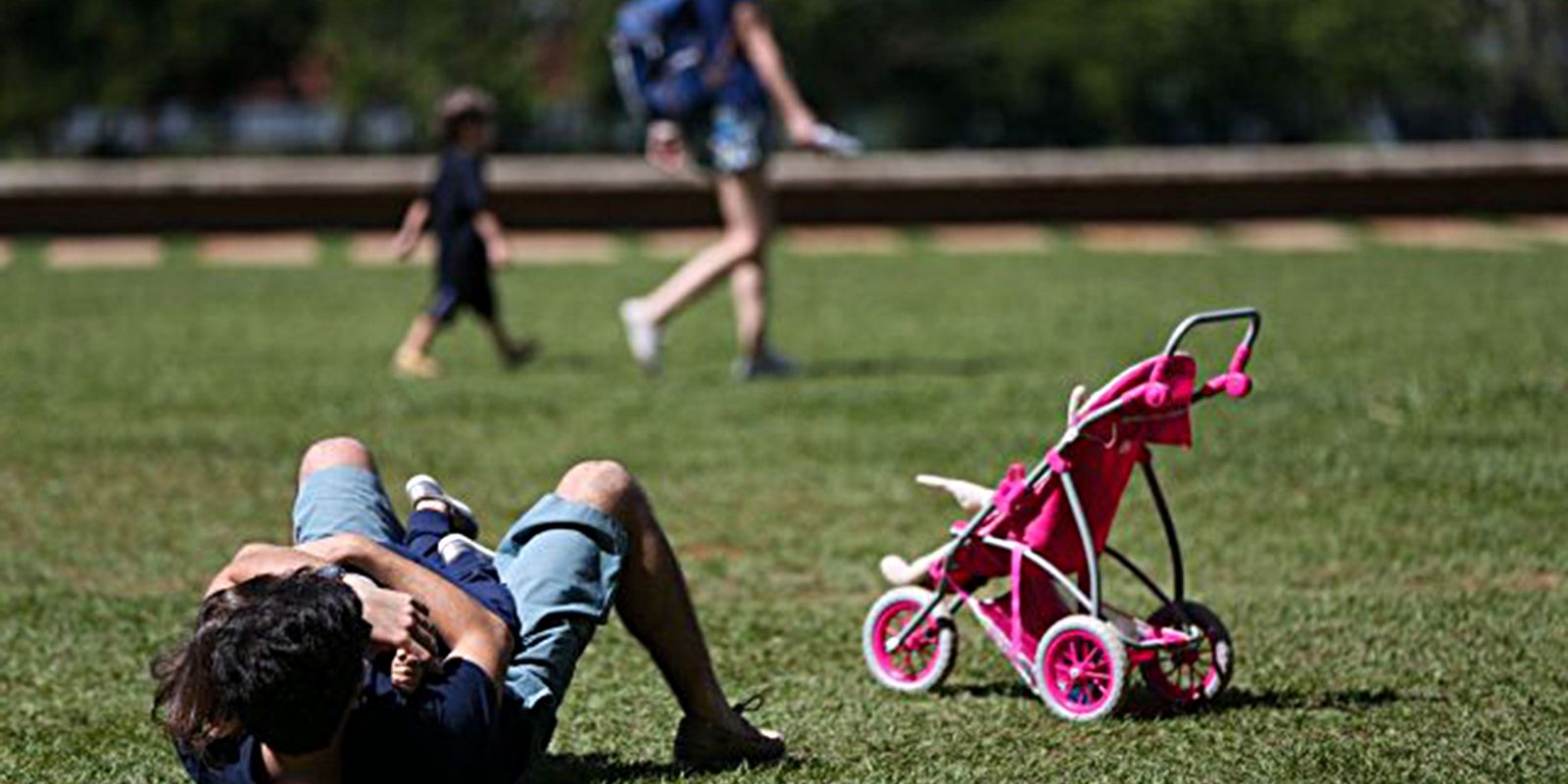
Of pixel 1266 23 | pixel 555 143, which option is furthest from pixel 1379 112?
pixel 555 143

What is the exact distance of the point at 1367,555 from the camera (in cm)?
802

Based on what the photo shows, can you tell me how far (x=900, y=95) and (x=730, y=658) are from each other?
171ft

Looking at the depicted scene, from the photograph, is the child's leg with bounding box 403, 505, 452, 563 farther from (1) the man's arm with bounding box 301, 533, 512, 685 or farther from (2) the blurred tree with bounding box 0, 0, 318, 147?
(2) the blurred tree with bounding box 0, 0, 318, 147

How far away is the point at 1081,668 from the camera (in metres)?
5.81

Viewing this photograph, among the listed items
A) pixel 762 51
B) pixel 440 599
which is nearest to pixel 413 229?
pixel 762 51

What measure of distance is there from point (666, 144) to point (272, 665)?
797cm

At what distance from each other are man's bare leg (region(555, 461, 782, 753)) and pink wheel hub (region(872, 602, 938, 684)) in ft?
2.86

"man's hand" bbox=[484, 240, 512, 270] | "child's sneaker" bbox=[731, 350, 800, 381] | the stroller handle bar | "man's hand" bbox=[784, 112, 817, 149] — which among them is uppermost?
the stroller handle bar

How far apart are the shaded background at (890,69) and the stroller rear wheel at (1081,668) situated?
43.7 metres

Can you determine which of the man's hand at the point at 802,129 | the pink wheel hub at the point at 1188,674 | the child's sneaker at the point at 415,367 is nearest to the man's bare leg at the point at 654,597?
the pink wheel hub at the point at 1188,674

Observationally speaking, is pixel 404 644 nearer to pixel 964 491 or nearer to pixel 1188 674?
pixel 964 491

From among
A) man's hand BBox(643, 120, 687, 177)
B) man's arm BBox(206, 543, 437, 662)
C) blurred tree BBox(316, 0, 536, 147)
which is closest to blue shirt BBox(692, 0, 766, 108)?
man's hand BBox(643, 120, 687, 177)

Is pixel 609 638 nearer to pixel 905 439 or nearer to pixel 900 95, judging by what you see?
pixel 905 439

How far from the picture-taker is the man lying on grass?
4461mm
